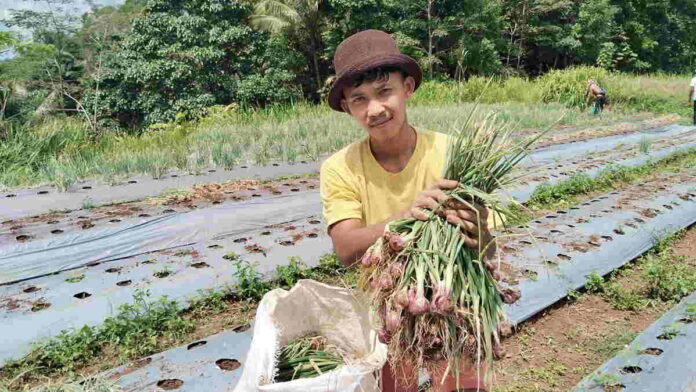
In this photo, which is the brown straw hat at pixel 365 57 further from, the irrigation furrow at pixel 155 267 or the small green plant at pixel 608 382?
the irrigation furrow at pixel 155 267

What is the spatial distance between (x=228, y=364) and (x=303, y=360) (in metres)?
1.06

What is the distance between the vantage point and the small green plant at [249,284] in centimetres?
338

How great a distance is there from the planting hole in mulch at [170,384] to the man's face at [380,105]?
1481 mm

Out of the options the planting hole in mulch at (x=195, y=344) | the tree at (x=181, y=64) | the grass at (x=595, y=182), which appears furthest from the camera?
the tree at (x=181, y=64)

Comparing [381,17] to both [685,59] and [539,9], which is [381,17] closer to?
[539,9]

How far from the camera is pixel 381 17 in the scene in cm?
1628

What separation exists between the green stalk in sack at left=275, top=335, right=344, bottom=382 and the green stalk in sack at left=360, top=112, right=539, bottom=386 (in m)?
0.23

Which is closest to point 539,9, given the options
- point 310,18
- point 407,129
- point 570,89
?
point 570,89

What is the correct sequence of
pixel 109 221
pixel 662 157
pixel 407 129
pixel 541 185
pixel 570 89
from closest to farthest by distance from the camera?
pixel 407 129, pixel 109 221, pixel 541 185, pixel 662 157, pixel 570 89

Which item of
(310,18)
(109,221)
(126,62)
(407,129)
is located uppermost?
(310,18)

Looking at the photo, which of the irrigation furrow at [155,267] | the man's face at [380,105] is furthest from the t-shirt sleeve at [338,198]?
the irrigation furrow at [155,267]

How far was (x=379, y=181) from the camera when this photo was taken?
1533 millimetres

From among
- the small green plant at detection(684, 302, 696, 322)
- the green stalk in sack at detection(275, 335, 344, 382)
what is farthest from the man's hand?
the small green plant at detection(684, 302, 696, 322)

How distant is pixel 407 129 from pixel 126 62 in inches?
560
